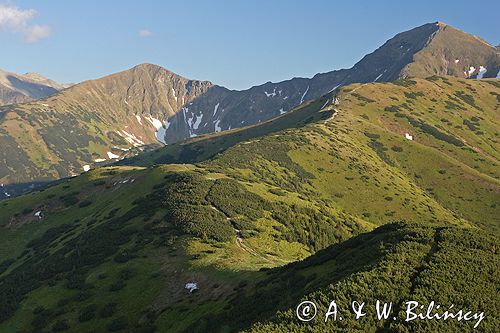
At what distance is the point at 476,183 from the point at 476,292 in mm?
171318

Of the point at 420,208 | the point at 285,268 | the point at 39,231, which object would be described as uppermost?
the point at 285,268

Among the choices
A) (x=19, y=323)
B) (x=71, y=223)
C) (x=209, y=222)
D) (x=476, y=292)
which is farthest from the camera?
(x=71, y=223)

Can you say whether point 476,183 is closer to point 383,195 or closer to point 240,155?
point 383,195

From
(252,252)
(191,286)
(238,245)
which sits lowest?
(252,252)

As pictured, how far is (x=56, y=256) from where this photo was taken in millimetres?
99750

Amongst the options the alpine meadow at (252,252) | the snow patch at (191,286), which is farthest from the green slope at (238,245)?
the snow patch at (191,286)

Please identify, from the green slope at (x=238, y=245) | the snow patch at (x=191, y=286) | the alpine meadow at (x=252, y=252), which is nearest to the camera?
the alpine meadow at (x=252, y=252)

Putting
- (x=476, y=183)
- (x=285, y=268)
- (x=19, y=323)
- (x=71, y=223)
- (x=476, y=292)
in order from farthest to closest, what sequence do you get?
(x=476, y=183) → (x=71, y=223) → (x=19, y=323) → (x=285, y=268) → (x=476, y=292)

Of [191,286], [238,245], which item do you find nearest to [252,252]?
[238,245]

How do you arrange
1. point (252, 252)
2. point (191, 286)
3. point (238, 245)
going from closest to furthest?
point (191, 286)
point (252, 252)
point (238, 245)

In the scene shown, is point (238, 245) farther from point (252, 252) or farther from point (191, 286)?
point (191, 286)

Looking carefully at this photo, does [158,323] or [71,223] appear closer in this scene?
[158,323]

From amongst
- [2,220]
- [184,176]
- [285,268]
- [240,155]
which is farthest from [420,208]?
[2,220]

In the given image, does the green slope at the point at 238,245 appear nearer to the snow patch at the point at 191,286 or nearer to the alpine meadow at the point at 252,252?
the alpine meadow at the point at 252,252
